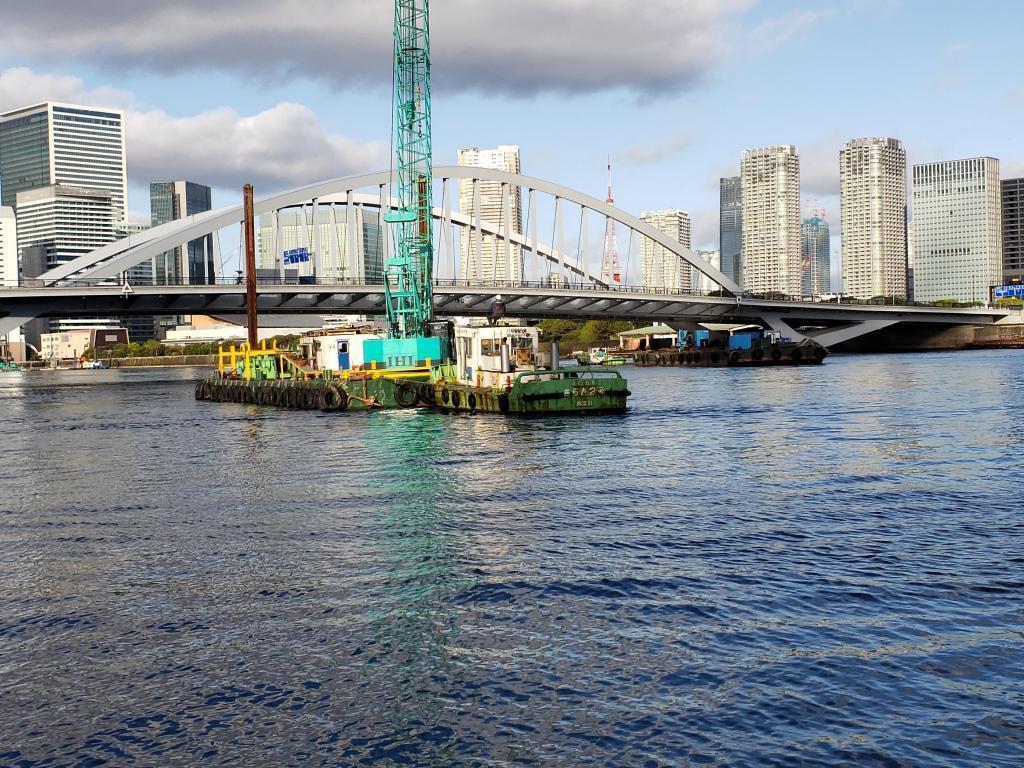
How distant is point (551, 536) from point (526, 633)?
6554 mm

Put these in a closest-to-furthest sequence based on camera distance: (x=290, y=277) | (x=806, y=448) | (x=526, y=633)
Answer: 1. (x=526, y=633)
2. (x=806, y=448)
3. (x=290, y=277)

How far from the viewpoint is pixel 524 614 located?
1555cm

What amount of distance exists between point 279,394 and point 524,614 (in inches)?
2302

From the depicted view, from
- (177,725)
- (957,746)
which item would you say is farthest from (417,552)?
(957,746)

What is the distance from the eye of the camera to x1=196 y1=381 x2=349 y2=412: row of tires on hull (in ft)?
211

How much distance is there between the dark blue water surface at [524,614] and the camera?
11344 mm

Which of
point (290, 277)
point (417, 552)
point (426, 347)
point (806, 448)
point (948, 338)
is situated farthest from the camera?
point (948, 338)

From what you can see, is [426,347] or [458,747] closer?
[458,747]

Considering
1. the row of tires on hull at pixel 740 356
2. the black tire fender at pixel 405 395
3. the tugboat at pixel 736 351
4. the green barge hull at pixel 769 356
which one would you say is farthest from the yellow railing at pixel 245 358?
the tugboat at pixel 736 351

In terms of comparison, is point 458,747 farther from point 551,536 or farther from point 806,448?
point 806,448

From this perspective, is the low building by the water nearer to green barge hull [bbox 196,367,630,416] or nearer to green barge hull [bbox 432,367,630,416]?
green barge hull [bbox 196,367,630,416]

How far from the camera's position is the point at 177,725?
11.8 meters

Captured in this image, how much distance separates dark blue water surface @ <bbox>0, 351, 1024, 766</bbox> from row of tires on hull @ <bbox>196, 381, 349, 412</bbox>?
30953 mm

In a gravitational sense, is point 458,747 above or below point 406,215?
below
